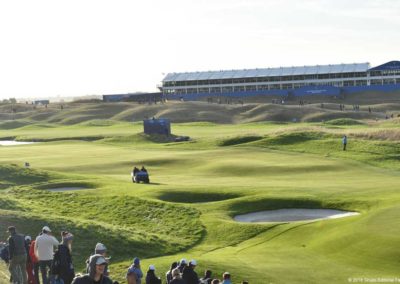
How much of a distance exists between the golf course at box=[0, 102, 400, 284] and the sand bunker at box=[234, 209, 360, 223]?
65 centimetres

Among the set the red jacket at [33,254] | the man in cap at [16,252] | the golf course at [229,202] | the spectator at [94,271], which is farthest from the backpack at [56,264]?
the spectator at [94,271]

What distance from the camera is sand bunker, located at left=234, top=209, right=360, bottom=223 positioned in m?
37.5

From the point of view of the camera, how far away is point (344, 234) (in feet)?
97.3

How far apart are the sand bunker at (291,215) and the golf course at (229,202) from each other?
649mm

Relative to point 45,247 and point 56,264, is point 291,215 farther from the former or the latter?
point 56,264

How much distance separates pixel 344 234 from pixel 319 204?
10834mm

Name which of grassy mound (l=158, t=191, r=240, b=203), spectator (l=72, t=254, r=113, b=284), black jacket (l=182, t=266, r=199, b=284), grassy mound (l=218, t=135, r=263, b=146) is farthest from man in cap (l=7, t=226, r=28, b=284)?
grassy mound (l=218, t=135, r=263, b=146)

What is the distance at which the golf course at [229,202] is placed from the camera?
88.3ft

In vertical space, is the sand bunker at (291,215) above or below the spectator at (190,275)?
below

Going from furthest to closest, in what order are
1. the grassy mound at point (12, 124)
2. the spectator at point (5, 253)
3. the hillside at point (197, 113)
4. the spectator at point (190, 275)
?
1. the grassy mound at point (12, 124)
2. the hillside at point (197, 113)
3. the spectator at point (5, 253)
4. the spectator at point (190, 275)

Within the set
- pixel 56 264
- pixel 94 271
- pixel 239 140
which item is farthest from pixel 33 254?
pixel 239 140

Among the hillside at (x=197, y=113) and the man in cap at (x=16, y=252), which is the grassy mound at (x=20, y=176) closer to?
the man in cap at (x=16, y=252)

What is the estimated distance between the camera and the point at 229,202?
41.6 m

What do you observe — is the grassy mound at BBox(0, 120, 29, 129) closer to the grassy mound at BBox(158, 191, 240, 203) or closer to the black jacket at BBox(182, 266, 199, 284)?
the grassy mound at BBox(158, 191, 240, 203)
